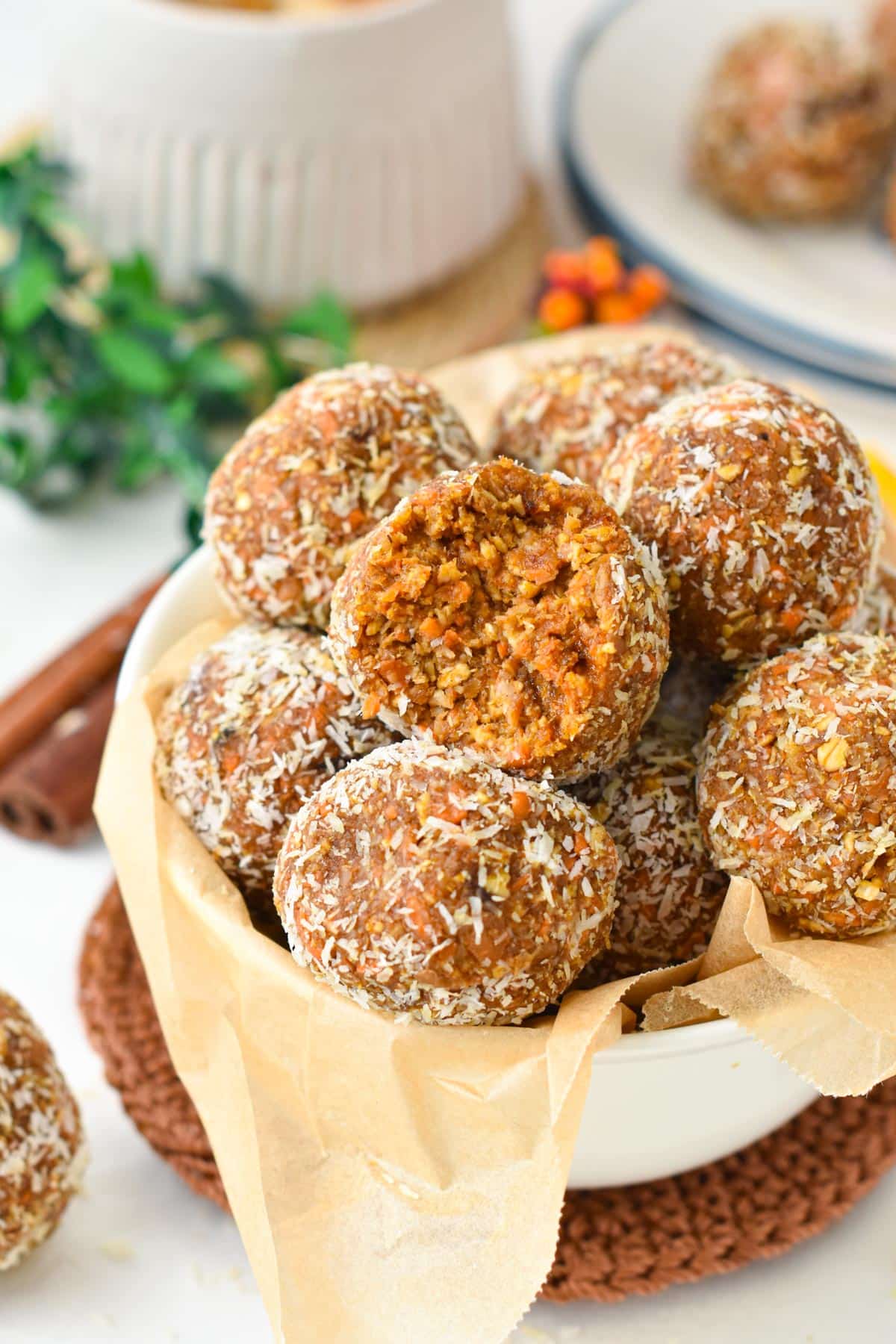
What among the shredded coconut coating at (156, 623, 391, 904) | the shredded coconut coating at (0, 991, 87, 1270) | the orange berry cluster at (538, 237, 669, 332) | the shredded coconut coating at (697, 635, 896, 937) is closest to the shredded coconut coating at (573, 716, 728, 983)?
the shredded coconut coating at (697, 635, 896, 937)

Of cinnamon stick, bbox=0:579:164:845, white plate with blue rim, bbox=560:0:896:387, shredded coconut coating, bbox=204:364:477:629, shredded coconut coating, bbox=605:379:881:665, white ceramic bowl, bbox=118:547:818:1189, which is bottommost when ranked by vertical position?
white plate with blue rim, bbox=560:0:896:387

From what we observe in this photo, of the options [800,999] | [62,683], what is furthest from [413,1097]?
[62,683]

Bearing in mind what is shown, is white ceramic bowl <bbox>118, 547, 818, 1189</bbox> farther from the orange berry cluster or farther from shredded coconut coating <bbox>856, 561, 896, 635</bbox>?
the orange berry cluster

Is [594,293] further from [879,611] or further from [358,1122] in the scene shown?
[358,1122]

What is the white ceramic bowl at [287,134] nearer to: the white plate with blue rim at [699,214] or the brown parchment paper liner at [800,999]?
the white plate with blue rim at [699,214]

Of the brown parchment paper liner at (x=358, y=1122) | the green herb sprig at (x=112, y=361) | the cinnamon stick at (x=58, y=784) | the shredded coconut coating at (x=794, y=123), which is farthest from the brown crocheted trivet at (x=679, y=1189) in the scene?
the shredded coconut coating at (x=794, y=123)

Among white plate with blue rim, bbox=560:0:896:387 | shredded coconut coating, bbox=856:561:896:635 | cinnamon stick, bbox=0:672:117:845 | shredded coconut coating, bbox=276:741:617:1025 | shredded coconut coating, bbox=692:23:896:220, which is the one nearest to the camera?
shredded coconut coating, bbox=276:741:617:1025

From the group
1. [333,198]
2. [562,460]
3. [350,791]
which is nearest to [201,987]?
[350,791]
